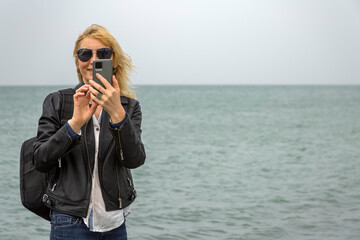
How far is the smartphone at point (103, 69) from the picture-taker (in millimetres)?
2324

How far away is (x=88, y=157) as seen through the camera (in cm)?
251

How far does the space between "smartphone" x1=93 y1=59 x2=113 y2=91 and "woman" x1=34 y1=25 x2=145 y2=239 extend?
50 mm

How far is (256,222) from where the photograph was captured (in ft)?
30.7

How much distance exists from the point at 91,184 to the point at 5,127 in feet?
102

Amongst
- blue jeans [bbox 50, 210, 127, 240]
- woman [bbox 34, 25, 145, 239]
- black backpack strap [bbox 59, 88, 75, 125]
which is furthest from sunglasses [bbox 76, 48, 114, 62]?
blue jeans [bbox 50, 210, 127, 240]

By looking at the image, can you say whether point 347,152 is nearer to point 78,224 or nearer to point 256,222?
point 256,222

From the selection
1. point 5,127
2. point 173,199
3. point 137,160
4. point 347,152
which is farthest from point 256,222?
point 5,127

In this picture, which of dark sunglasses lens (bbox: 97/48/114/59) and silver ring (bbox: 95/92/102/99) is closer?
silver ring (bbox: 95/92/102/99)

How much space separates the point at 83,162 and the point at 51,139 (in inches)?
8.4

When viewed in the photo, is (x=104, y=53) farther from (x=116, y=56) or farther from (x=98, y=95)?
(x=98, y=95)

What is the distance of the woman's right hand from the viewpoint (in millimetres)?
2357

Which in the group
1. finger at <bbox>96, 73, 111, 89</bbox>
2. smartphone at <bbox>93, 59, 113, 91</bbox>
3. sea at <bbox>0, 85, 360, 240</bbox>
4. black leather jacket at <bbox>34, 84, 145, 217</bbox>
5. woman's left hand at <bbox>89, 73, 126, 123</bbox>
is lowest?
sea at <bbox>0, 85, 360, 240</bbox>

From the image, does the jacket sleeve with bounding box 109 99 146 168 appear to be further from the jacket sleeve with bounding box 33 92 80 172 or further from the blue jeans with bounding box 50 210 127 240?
the blue jeans with bounding box 50 210 127 240

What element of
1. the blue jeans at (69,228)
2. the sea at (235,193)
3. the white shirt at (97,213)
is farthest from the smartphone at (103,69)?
the sea at (235,193)
